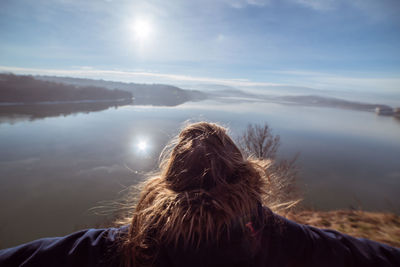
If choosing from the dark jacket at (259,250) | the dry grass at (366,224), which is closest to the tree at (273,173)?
the dark jacket at (259,250)

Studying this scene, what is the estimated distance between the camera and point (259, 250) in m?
0.96

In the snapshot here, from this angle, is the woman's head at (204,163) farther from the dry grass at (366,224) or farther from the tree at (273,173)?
the dry grass at (366,224)

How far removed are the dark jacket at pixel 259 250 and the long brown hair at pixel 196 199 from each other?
0.07 meters

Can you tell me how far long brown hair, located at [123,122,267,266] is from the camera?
891 millimetres

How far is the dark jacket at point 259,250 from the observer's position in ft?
2.95

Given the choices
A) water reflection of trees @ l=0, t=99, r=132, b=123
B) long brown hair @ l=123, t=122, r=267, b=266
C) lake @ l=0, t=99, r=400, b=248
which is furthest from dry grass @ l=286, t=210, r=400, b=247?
water reflection of trees @ l=0, t=99, r=132, b=123

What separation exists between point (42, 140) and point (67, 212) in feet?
62.6

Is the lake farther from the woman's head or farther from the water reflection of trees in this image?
the water reflection of trees

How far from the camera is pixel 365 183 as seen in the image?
16.6 metres

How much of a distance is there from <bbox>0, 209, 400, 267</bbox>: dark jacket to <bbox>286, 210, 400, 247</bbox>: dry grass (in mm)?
2789

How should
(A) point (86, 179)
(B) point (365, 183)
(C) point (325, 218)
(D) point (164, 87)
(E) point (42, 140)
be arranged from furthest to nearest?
(D) point (164, 87) → (E) point (42, 140) → (B) point (365, 183) → (A) point (86, 179) → (C) point (325, 218)

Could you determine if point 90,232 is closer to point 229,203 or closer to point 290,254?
point 229,203

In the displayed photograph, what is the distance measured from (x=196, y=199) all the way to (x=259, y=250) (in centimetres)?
42

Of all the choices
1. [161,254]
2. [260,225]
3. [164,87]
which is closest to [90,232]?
[161,254]
